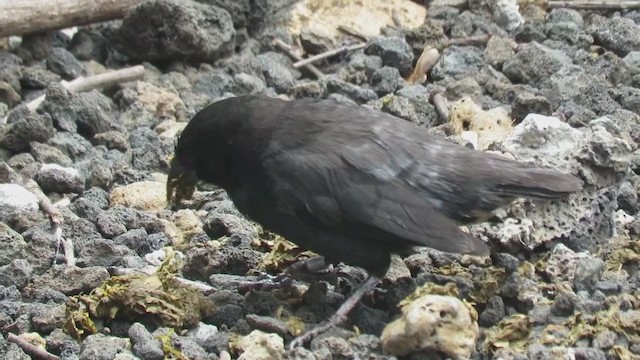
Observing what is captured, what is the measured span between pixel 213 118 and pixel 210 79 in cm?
248

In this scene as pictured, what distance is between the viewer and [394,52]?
780 centimetres

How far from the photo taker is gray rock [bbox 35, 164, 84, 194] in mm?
6328

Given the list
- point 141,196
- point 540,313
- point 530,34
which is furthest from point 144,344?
point 530,34

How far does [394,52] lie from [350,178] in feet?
9.43

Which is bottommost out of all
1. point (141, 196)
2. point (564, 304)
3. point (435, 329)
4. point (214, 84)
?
point (214, 84)

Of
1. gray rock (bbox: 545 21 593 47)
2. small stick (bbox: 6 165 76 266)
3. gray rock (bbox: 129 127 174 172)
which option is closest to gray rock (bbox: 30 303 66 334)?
small stick (bbox: 6 165 76 266)

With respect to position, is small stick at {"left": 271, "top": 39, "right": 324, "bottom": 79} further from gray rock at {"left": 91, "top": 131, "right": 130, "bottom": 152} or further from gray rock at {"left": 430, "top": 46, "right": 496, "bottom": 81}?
gray rock at {"left": 91, "top": 131, "right": 130, "bottom": 152}

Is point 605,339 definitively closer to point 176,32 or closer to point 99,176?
point 99,176

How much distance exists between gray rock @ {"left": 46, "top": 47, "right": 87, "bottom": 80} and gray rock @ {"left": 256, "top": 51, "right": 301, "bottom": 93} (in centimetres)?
104

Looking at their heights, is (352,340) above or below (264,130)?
below

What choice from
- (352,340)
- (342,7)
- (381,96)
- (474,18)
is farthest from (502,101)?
(352,340)

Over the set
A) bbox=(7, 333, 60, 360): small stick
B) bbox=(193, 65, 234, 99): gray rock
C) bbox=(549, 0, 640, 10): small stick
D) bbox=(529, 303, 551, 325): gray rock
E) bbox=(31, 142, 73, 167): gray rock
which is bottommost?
bbox=(193, 65, 234, 99): gray rock

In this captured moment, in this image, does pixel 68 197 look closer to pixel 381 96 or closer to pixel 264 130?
pixel 264 130

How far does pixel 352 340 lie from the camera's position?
479cm
